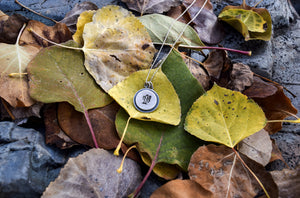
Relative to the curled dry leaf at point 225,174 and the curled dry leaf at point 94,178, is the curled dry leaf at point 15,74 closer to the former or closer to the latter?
the curled dry leaf at point 94,178

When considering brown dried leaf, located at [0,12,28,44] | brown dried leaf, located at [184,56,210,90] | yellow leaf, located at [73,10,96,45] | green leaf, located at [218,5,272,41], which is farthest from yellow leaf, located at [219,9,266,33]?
brown dried leaf, located at [0,12,28,44]

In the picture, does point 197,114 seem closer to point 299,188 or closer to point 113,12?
point 299,188

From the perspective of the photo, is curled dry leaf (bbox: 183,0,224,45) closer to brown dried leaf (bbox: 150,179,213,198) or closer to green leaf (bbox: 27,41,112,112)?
green leaf (bbox: 27,41,112,112)

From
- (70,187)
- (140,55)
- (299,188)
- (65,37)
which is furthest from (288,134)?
(65,37)

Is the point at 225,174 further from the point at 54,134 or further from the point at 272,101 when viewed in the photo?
the point at 54,134

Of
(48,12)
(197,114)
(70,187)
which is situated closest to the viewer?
(70,187)

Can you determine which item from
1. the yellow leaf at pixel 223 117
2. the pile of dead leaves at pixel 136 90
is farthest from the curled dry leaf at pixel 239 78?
the yellow leaf at pixel 223 117
